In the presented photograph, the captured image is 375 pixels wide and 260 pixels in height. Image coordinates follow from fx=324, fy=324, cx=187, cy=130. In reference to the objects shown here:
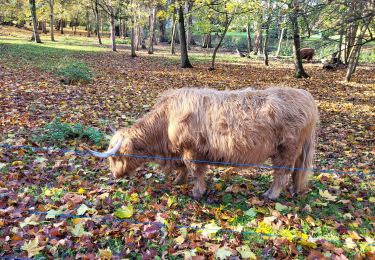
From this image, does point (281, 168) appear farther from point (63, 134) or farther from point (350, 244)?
point (63, 134)

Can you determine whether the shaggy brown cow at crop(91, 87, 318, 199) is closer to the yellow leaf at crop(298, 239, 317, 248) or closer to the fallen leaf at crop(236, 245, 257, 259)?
the yellow leaf at crop(298, 239, 317, 248)

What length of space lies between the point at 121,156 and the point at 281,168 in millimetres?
2379

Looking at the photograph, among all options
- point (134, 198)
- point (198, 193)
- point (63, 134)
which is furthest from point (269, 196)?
point (63, 134)

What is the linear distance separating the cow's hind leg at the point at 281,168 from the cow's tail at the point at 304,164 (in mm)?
192

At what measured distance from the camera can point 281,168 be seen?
4.79m

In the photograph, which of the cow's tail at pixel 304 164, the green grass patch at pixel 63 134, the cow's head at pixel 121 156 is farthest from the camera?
the green grass patch at pixel 63 134

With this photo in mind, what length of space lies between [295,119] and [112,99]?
23.4 feet

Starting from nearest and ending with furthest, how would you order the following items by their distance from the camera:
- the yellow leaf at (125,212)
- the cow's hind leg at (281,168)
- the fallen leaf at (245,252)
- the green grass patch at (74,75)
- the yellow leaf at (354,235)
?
the fallen leaf at (245,252), the yellow leaf at (354,235), the yellow leaf at (125,212), the cow's hind leg at (281,168), the green grass patch at (74,75)

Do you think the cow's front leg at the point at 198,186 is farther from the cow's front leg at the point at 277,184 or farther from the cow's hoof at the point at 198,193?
the cow's front leg at the point at 277,184

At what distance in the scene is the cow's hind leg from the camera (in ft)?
15.4

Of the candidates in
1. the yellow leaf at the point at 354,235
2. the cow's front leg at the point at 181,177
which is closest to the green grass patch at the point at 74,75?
the cow's front leg at the point at 181,177

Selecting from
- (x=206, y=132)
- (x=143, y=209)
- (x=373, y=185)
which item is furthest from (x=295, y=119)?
(x=143, y=209)

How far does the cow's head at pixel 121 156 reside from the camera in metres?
4.80

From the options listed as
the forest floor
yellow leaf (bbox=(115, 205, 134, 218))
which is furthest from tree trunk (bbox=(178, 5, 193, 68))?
yellow leaf (bbox=(115, 205, 134, 218))
